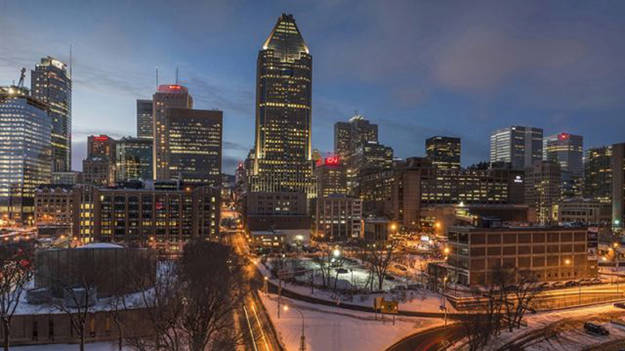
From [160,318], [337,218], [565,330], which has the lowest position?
[565,330]

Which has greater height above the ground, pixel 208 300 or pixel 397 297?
pixel 208 300

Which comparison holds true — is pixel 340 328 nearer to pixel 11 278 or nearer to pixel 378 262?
pixel 378 262

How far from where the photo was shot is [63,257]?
59.0 m

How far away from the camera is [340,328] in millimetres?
55812

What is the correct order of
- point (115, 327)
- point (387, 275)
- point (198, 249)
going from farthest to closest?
1. point (387, 275)
2. point (198, 249)
3. point (115, 327)

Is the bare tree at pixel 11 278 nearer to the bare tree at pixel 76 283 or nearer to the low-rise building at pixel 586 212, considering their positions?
the bare tree at pixel 76 283

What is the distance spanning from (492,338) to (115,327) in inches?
2032

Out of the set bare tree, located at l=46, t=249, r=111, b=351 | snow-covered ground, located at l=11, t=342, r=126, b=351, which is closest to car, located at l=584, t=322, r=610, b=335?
snow-covered ground, located at l=11, t=342, r=126, b=351

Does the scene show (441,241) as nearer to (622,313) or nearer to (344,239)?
(344,239)

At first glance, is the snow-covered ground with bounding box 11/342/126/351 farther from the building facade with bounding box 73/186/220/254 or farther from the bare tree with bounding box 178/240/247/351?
the building facade with bounding box 73/186/220/254

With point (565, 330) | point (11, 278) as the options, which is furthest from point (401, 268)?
point (11, 278)

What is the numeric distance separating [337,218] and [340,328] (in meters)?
116

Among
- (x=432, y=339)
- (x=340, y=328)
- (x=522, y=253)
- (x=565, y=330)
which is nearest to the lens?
(x=432, y=339)

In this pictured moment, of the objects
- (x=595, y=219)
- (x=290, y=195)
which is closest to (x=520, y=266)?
(x=290, y=195)
